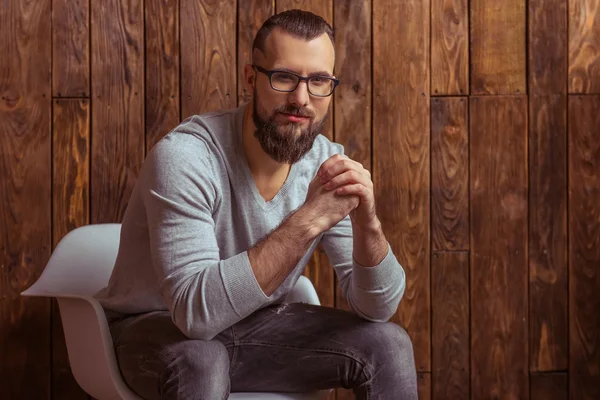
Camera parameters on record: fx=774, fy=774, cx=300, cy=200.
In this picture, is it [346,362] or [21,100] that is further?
[21,100]

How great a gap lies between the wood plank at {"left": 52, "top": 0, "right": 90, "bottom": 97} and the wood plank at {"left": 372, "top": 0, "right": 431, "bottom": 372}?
35.0 inches

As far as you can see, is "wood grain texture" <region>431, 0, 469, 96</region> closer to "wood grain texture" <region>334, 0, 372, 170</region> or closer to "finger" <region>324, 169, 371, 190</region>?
"wood grain texture" <region>334, 0, 372, 170</region>

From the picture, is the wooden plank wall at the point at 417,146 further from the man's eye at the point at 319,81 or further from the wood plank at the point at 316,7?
the man's eye at the point at 319,81

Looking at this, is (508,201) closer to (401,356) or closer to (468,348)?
(468,348)

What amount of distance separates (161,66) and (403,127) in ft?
2.50

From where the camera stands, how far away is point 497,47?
241 cm

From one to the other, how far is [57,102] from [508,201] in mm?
1415

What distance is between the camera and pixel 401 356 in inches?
63.6

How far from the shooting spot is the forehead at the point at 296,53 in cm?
171

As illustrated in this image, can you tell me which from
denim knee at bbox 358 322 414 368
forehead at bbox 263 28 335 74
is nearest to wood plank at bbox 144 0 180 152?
forehead at bbox 263 28 335 74

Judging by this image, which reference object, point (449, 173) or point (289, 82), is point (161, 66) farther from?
point (449, 173)

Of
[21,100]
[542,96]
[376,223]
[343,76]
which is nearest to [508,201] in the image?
[542,96]

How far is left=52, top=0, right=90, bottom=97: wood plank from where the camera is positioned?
7.59 ft

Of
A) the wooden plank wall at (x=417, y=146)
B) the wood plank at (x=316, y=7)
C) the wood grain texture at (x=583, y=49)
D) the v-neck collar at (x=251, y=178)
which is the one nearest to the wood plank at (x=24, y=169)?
the wooden plank wall at (x=417, y=146)
